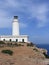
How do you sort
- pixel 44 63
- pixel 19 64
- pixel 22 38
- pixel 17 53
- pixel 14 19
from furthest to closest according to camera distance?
pixel 14 19, pixel 22 38, pixel 17 53, pixel 44 63, pixel 19 64

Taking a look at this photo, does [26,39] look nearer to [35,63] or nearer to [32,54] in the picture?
[32,54]

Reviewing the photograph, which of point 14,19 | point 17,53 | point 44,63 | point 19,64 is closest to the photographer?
point 19,64

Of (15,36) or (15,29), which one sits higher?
(15,29)

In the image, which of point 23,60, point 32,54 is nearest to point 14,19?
point 32,54

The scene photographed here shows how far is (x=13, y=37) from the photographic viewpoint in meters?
56.5

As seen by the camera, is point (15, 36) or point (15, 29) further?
point (15, 29)

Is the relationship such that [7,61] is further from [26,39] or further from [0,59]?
[26,39]

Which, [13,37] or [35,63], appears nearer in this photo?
[35,63]

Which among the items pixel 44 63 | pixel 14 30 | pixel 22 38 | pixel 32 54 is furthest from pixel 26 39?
pixel 44 63

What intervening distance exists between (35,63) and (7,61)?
12.0 feet

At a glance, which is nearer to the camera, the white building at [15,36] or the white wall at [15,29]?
the white building at [15,36]

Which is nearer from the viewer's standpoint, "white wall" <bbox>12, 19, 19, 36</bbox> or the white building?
the white building

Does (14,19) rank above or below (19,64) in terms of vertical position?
above

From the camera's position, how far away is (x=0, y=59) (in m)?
29.9
